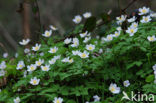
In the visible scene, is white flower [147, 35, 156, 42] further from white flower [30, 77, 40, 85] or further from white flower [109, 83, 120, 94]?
white flower [30, 77, 40, 85]

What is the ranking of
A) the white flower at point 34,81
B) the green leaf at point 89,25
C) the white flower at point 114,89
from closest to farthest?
the white flower at point 114,89 → the white flower at point 34,81 → the green leaf at point 89,25

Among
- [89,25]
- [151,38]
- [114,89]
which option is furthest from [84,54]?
[89,25]

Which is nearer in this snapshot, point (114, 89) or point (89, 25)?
point (114, 89)

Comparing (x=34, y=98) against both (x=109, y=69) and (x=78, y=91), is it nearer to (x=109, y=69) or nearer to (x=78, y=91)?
(x=78, y=91)

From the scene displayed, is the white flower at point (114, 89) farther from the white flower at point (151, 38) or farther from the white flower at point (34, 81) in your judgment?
the white flower at point (34, 81)

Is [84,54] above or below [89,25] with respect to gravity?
below

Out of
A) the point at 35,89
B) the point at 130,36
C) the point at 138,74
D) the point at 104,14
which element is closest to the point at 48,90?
the point at 35,89

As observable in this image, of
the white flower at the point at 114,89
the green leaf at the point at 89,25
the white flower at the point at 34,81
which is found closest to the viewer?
the white flower at the point at 114,89

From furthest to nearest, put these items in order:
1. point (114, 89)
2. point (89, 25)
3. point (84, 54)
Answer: point (89, 25)
point (84, 54)
point (114, 89)

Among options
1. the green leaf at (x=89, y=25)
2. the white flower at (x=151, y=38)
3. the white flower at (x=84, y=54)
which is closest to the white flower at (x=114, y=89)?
the white flower at (x=84, y=54)

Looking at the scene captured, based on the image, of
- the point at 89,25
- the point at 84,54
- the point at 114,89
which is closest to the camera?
the point at 114,89

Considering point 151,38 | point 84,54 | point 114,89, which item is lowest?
point 114,89

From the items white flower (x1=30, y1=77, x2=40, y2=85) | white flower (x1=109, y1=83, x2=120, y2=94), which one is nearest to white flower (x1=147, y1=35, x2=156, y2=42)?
white flower (x1=109, y1=83, x2=120, y2=94)

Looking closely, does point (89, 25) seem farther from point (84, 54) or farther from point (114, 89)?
point (114, 89)
